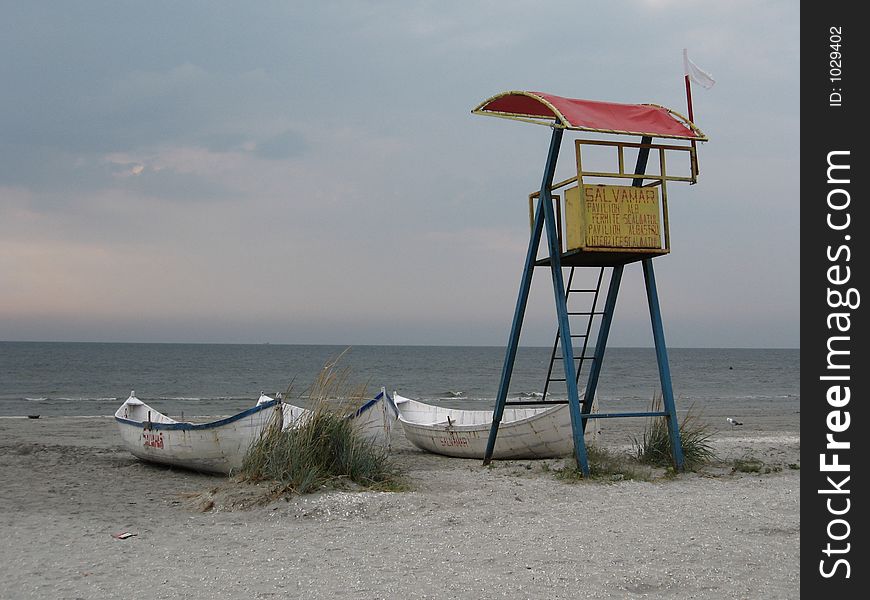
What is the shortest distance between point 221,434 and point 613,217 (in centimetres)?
601

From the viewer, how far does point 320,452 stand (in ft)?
32.1

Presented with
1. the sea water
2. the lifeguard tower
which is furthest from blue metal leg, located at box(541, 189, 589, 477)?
the sea water

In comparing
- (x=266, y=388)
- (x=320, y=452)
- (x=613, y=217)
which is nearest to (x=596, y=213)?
(x=613, y=217)

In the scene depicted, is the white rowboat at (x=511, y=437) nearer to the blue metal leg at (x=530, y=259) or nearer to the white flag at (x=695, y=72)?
the blue metal leg at (x=530, y=259)

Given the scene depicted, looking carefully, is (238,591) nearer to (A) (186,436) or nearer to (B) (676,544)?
(B) (676,544)

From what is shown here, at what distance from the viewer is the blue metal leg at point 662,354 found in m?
11.1

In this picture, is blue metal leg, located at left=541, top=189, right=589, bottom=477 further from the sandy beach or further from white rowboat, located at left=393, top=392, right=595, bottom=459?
white rowboat, located at left=393, top=392, right=595, bottom=459

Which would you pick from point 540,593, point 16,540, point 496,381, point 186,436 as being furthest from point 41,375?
point 540,593

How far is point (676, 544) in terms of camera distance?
23.5ft

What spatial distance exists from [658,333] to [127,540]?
275 inches

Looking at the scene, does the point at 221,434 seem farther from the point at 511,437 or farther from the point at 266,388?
the point at 266,388

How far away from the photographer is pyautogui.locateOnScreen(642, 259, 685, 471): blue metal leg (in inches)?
437

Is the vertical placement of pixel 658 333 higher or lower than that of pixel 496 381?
higher

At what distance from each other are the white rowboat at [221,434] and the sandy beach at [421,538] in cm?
52
